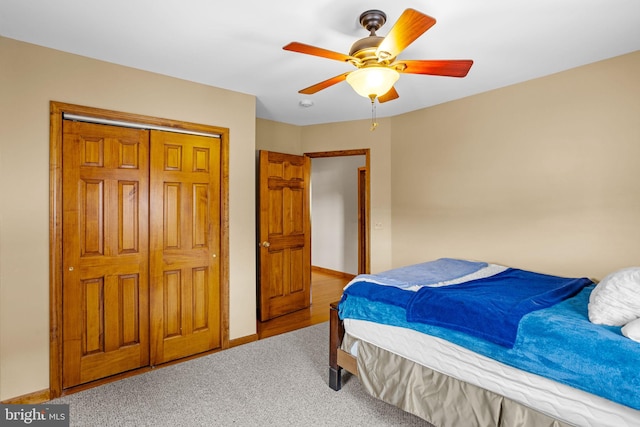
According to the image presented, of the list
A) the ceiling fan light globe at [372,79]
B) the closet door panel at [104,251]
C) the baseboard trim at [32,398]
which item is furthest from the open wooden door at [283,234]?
the ceiling fan light globe at [372,79]

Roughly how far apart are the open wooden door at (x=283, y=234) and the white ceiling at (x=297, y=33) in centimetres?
132

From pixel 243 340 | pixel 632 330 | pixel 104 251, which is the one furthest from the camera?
pixel 243 340

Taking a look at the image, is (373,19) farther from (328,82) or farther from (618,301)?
(618,301)

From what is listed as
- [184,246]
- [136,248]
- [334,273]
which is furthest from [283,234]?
[334,273]

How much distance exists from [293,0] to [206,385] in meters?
2.66

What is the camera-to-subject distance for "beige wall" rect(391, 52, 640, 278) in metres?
2.51

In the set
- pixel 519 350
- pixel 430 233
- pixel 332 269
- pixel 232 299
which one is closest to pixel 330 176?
pixel 332 269

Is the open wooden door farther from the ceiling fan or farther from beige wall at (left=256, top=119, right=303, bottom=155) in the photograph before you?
the ceiling fan

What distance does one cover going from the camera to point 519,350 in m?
1.60

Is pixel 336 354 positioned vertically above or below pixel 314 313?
above

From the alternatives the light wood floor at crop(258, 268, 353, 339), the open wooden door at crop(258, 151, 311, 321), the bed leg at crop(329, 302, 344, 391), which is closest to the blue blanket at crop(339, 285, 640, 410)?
the bed leg at crop(329, 302, 344, 391)

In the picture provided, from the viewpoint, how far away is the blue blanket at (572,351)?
132 cm

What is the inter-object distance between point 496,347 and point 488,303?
0.25 m

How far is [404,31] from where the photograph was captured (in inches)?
61.0
